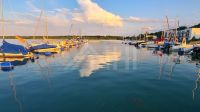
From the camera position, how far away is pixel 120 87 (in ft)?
80.2

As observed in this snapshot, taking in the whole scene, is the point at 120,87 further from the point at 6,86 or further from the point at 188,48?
the point at 188,48

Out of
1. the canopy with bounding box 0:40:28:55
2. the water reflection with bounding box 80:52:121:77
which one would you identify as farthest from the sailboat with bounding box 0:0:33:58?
the water reflection with bounding box 80:52:121:77

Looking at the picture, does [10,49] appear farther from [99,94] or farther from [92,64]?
[99,94]

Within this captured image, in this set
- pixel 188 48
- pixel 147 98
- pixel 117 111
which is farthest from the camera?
pixel 188 48

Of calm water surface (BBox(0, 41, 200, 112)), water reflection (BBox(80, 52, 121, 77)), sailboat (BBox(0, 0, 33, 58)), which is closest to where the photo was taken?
calm water surface (BBox(0, 41, 200, 112))

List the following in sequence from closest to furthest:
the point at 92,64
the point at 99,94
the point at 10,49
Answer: the point at 99,94 → the point at 92,64 → the point at 10,49

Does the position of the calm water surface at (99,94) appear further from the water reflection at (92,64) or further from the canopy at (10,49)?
the canopy at (10,49)

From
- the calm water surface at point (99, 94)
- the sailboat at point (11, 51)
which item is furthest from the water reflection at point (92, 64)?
→ the sailboat at point (11, 51)

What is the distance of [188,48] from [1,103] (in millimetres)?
74017

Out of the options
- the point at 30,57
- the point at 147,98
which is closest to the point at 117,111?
the point at 147,98

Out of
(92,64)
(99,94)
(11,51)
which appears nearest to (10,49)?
(11,51)

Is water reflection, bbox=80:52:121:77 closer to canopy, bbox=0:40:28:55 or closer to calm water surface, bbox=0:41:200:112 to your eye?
calm water surface, bbox=0:41:200:112

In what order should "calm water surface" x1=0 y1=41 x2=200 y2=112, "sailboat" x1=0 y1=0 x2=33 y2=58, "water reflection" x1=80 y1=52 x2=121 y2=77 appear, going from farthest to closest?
"sailboat" x1=0 y1=0 x2=33 y2=58 < "water reflection" x1=80 y1=52 x2=121 y2=77 < "calm water surface" x1=0 y1=41 x2=200 y2=112

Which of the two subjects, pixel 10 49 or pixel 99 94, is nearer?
pixel 99 94
